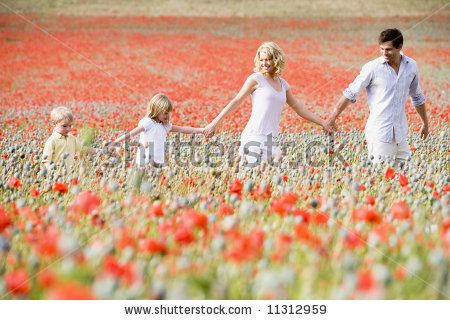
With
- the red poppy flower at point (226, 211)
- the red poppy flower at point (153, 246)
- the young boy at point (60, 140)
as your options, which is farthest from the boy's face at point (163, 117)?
Result: the red poppy flower at point (153, 246)

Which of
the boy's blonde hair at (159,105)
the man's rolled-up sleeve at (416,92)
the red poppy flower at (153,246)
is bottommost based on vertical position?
the red poppy flower at (153,246)

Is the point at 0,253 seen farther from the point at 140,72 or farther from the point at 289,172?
the point at 140,72

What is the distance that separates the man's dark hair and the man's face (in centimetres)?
2

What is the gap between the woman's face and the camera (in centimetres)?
497

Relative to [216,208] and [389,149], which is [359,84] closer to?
[389,149]

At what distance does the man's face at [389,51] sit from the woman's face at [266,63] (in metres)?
0.91

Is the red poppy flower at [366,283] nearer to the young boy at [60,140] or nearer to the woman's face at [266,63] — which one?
the woman's face at [266,63]

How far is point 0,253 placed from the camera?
2.60 metres

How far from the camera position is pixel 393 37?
508 centimetres

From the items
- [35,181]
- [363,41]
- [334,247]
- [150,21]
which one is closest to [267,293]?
[334,247]

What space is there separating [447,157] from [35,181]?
3524 mm

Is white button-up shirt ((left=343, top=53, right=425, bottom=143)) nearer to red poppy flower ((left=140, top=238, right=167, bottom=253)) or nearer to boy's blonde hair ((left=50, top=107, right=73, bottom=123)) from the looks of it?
boy's blonde hair ((left=50, top=107, right=73, bottom=123))
